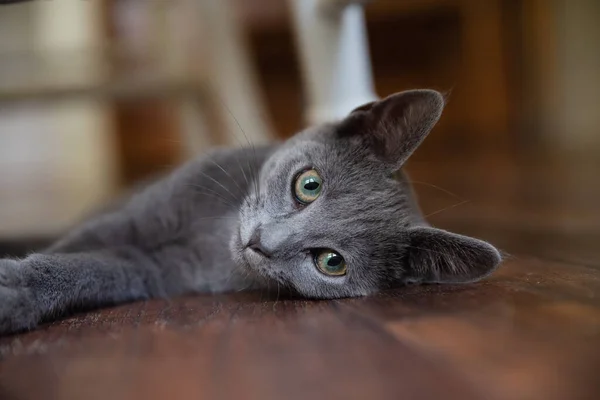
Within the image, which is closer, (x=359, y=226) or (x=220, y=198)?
(x=359, y=226)

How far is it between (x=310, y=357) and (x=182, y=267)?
0.56 m

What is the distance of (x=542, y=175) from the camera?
8.93 ft

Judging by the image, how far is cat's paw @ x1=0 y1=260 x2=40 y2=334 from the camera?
2.31 feet

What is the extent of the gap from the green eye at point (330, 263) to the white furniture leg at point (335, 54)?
0.69 m

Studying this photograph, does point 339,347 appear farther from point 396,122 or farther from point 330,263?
point 396,122

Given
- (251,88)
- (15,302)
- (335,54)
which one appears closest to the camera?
A: (15,302)

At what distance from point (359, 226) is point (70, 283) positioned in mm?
460

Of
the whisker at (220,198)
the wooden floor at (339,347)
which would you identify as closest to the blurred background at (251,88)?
the whisker at (220,198)

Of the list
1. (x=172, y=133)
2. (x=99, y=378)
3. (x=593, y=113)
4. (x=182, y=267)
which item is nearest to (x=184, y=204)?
(x=182, y=267)

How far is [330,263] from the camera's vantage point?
94cm

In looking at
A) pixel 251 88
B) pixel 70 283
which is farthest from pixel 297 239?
pixel 251 88

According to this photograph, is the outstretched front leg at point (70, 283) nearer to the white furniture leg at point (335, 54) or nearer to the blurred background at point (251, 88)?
the white furniture leg at point (335, 54)

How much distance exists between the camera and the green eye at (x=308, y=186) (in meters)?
0.98

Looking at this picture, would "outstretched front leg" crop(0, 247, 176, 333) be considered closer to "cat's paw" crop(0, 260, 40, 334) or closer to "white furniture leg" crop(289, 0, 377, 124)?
"cat's paw" crop(0, 260, 40, 334)
